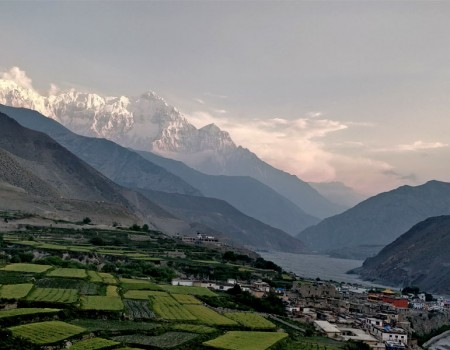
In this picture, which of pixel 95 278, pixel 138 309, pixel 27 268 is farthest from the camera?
pixel 27 268

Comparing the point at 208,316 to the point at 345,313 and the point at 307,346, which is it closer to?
the point at 307,346

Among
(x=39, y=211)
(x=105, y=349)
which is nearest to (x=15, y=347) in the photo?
(x=105, y=349)

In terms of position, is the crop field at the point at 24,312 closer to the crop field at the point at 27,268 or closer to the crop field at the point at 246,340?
the crop field at the point at 246,340

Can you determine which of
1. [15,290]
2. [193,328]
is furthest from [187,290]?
[193,328]

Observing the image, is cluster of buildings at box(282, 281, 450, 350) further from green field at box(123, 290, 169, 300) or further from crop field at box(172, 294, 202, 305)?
green field at box(123, 290, 169, 300)

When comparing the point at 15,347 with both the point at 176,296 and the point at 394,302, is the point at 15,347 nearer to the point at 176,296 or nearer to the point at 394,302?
the point at 176,296

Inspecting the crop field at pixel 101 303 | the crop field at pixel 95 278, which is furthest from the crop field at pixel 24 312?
the crop field at pixel 95 278
